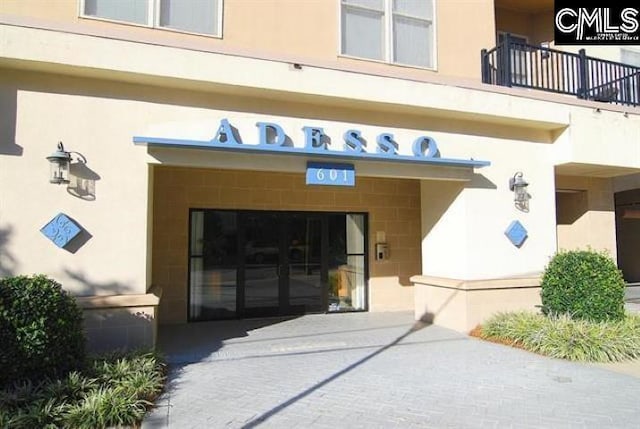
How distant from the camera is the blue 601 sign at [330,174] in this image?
7.65 meters

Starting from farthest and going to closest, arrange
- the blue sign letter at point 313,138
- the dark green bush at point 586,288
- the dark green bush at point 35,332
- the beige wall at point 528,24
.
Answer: the beige wall at point 528,24 → the dark green bush at point 586,288 → the blue sign letter at point 313,138 → the dark green bush at point 35,332

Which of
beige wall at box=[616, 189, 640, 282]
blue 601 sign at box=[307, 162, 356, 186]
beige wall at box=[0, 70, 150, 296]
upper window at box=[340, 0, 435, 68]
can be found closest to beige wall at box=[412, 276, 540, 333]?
blue 601 sign at box=[307, 162, 356, 186]

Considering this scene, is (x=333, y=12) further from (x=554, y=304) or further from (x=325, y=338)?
(x=554, y=304)

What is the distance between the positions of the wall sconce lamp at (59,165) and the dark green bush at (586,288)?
317 inches

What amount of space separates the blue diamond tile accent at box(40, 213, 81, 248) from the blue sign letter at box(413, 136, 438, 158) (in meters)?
5.71

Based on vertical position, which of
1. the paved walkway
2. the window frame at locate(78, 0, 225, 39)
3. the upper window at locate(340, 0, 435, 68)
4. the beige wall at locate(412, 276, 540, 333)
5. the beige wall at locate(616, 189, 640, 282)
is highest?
the upper window at locate(340, 0, 435, 68)

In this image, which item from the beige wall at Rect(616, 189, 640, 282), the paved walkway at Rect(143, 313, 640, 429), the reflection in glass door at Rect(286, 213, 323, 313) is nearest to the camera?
the paved walkway at Rect(143, 313, 640, 429)

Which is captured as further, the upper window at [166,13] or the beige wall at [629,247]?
the beige wall at [629,247]

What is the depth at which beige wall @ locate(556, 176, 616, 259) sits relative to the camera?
1223 cm

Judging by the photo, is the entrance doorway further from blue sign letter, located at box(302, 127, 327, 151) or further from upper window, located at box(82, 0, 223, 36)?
upper window, located at box(82, 0, 223, 36)

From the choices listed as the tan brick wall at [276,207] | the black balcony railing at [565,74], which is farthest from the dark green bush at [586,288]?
the tan brick wall at [276,207]

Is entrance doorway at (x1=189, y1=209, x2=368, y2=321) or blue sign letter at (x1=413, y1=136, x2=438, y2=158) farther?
entrance doorway at (x1=189, y1=209, x2=368, y2=321)

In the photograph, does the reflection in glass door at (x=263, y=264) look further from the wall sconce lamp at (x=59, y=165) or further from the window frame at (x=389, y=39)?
the wall sconce lamp at (x=59, y=165)

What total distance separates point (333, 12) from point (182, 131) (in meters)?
3.68
